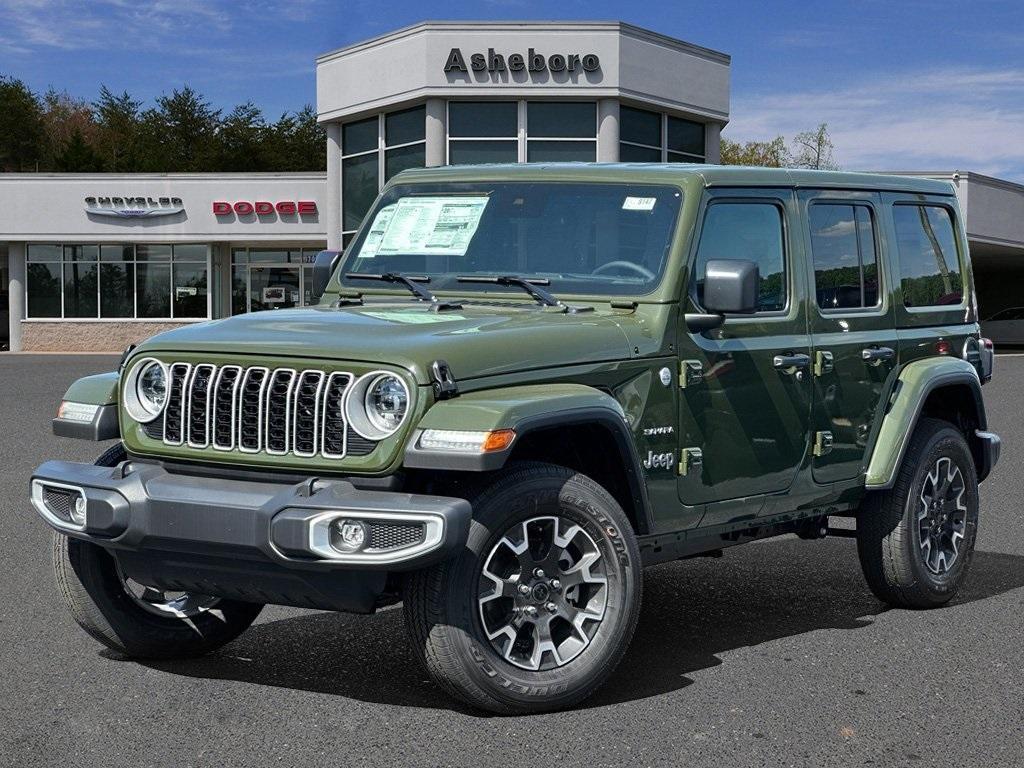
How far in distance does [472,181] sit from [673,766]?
9.72 feet

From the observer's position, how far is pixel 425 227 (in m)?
6.57

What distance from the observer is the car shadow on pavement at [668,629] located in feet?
18.6

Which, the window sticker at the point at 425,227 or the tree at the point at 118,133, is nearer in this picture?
the window sticker at the point at 425,227

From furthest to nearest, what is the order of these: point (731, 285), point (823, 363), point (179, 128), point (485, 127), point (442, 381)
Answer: point (179, 128) → point (485, 127) → point (823, 363) → point (731, 285) → point (442, 381)

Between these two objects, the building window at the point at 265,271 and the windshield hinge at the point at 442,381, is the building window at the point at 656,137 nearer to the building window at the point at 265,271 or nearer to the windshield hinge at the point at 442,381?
the building window at the point at 265,271

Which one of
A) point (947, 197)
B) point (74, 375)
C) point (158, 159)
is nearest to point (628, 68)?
point (74, 375)

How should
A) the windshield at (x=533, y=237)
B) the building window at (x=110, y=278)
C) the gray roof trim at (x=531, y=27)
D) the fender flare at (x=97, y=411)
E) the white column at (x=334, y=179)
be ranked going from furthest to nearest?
1. the building window at (x=110, y=278)
2. the white column at (x=334, y=179)
3. the gray roof trim at (x=531, y=27)
4. the windshield at (x=533, y=237)
5. the fender flare at (x=97, y=411)

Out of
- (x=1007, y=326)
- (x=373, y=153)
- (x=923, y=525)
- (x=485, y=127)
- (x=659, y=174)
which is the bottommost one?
(x=1007, y=326)

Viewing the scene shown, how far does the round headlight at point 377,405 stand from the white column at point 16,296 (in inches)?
1820

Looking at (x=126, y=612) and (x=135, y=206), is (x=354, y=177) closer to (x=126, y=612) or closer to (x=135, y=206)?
(x=135, y=206)

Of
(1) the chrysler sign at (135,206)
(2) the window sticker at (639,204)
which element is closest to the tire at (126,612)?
(2) the window sticker at (639,204)

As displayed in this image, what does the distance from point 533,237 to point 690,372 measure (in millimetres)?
919

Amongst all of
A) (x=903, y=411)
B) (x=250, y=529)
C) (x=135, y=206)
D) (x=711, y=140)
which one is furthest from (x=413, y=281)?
(x=135, y=206)

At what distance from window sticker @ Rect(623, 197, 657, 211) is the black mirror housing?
475mm
